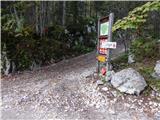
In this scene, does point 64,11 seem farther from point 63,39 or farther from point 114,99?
point 114,99

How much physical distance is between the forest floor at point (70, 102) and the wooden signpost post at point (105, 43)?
53cm

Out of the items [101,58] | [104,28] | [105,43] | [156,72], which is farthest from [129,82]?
[104,28]

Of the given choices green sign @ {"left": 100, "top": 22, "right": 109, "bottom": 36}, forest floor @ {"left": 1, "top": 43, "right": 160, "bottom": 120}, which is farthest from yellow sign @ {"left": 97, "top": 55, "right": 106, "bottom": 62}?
green sign @ {"left": 100, "top": 22, "right": 109, "bottom": 36}

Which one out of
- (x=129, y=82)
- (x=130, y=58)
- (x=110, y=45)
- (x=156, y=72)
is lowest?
(x=129, y=82)

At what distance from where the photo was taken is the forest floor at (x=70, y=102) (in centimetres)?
555

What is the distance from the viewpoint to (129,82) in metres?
6.39

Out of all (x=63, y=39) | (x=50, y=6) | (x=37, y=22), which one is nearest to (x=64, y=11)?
(x=50, y=6)

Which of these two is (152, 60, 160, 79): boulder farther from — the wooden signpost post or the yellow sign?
the yellow sign

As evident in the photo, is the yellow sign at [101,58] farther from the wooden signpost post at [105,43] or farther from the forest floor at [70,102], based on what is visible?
the forest floor at [70,102]

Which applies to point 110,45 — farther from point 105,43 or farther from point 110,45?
point 105,43

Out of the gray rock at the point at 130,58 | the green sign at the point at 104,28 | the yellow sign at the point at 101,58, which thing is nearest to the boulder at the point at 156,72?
the gray rock at the point at 130,58

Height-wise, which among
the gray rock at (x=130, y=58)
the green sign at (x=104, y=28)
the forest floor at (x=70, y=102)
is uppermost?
the green sign at (x=104, y=28)

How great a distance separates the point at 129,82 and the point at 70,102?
1.59m

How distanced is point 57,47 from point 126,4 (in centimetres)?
363
